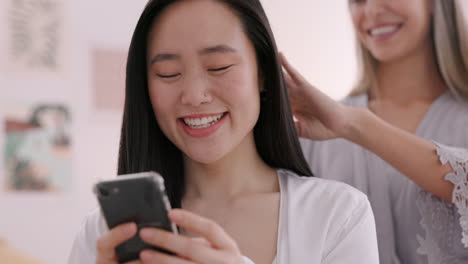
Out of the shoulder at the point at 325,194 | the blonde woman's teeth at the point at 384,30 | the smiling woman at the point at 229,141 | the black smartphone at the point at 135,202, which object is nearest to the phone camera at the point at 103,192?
the black smartphone at the point at 135,202

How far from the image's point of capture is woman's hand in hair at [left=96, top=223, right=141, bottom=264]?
2.19 ft

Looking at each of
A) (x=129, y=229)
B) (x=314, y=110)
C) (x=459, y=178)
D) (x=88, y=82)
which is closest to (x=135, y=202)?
(x=129, y=229)

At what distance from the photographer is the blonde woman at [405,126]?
1219 millimetres

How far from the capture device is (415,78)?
142 cm

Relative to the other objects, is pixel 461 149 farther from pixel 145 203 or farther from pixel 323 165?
pixel 145 203

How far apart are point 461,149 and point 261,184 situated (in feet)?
1.54

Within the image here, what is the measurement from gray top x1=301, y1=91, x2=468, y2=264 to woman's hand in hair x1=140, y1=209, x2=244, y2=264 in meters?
0.68

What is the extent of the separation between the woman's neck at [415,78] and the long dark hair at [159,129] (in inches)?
18.0

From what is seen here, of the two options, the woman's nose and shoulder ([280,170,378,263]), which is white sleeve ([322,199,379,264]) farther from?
the woman's nose

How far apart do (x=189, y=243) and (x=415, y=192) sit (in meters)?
0.77

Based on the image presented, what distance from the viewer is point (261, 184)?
1087mm

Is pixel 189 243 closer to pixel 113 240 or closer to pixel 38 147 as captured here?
pixel 113 240

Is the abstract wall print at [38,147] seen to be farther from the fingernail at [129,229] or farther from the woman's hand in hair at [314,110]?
the fingernail at [129,229]

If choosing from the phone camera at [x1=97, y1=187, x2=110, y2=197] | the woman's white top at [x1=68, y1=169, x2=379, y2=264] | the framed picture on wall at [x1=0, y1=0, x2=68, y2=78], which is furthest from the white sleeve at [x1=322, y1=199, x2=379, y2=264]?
the framed picture on wall at [x1=0, y1=0, x2=68, y2=78]
